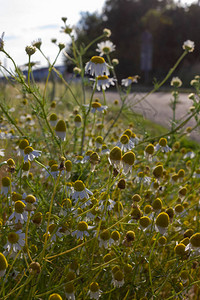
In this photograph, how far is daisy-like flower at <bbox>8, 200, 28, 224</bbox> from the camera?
1270 millimetres

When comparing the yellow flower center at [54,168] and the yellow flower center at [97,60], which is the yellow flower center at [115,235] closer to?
the yellow flower center at [54,168]

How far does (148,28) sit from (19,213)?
849 inches

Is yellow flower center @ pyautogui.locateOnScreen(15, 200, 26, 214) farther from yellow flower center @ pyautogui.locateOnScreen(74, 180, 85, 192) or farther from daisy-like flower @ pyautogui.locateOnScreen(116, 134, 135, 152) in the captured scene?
daisy-like flower @ pyautogui.locateOnScreen(116, 134, 135, 152)

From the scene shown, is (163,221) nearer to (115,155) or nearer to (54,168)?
(115,155)

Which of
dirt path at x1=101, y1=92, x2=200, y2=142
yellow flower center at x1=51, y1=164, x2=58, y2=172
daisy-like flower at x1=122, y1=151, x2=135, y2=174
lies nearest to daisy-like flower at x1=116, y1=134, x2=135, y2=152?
daisy-like flower at x1=122, y1=151, x2=135, y2=174

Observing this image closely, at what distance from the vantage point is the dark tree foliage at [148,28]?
20047 mm

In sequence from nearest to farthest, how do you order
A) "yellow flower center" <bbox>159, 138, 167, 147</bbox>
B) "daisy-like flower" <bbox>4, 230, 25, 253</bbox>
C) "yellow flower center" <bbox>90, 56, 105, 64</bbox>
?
"daisy-like flower" <bbox>4, 230, 25, 253</bbox> → "yellow flower center" <bbox>159, 138, 167, 147</bbox> → "yellow flower center" <bbox>90, 56, 105, 64</bbox>

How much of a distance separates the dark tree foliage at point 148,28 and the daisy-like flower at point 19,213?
18422 mm

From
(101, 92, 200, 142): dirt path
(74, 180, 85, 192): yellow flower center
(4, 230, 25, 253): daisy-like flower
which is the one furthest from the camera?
(101, 92, 200, 142): dirt path

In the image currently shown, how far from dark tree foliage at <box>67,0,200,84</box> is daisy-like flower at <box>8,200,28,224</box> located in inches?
725

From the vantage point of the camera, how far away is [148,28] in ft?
69.7

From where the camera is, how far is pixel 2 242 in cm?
163

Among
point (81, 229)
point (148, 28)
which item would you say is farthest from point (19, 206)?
point (148, 28)

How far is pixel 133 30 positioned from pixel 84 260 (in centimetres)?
2199
